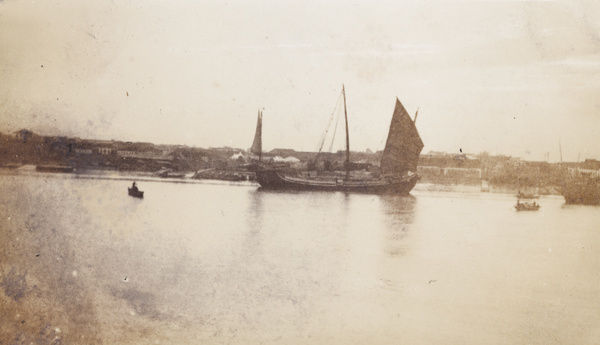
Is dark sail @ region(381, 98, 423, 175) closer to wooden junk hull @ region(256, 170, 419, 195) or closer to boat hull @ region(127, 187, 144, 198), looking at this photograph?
wooden junk hull @ region(256, 170, 419, 195)

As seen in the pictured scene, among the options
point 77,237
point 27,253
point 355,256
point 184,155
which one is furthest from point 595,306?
point 27,253

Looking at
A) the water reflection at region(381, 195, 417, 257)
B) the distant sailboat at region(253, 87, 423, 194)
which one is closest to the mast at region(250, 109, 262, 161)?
the distant sailboat at region(253, 87, 423, 194)

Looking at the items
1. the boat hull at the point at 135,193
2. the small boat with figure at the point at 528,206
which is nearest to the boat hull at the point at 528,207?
the small boat with figure at the point at 528,206

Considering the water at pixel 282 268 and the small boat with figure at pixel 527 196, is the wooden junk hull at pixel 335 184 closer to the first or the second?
the water at pixel 282 268

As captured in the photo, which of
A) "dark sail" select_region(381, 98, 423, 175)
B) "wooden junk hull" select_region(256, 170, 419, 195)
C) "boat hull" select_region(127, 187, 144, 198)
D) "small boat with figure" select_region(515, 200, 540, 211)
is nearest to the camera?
"dark sail" select_region(381, 98, 423, 175)

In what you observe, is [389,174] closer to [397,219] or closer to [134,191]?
[397,219]

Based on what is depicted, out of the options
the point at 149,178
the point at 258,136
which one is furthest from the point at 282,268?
the point at 149,178

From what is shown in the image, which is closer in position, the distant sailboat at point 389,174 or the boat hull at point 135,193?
the distant sailboat at point 389,174
